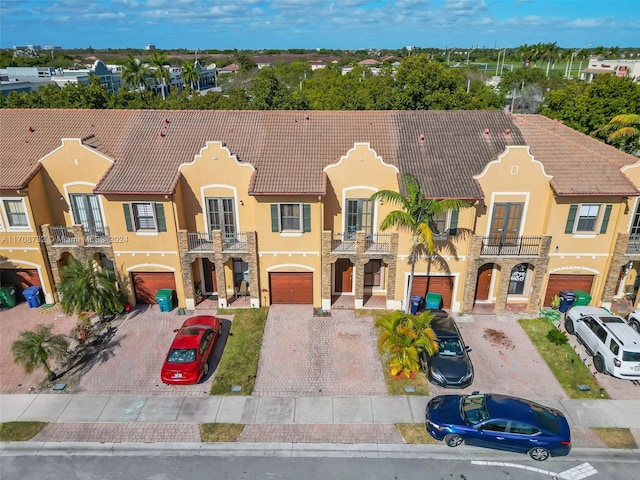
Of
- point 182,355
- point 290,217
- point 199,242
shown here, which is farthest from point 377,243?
point 182,355

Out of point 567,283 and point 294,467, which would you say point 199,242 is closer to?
point 294,467

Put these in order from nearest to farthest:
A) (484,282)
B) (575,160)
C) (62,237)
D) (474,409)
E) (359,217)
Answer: (474,409)
(575,160)
(359,217)
(62,237)
(484,282)

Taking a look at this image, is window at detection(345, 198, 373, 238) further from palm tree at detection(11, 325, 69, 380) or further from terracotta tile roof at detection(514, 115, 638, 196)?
palm tree at detection(11, 325, 69, 380)

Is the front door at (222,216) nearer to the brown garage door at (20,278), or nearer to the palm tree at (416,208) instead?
the palm tree at (416,208)

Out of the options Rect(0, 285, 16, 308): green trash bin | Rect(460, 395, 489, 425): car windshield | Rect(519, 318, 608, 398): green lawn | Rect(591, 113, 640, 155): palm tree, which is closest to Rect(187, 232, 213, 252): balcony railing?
Rect(0, 285, 16, 308): green trash bin

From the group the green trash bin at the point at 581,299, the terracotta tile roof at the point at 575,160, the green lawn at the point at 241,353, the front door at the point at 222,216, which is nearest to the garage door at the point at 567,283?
the green trash bin at the point at 581,299

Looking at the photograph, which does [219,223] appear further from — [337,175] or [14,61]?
[14,61]
